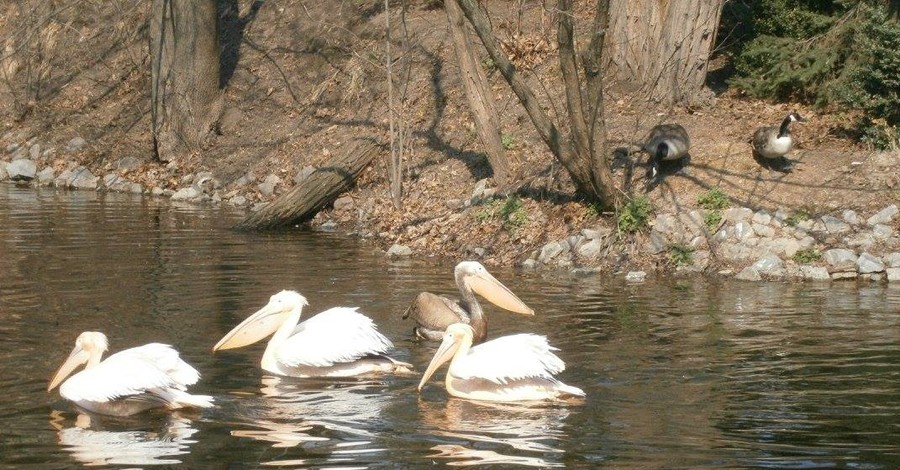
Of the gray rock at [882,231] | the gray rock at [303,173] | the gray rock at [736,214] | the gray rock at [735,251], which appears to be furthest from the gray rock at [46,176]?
the gray rock at [882,231]

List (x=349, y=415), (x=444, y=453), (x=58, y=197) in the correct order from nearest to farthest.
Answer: (x=444, y=453) < (x=349, y=415) < (x=58, y=197)

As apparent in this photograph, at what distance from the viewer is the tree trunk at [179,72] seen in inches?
878

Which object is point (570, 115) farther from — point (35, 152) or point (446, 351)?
point (35, 152)

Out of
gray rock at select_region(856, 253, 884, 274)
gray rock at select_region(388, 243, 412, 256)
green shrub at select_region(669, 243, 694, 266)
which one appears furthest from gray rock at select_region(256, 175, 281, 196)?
gray rock at select_region(856, 253, 884, 274)

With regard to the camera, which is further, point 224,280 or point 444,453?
point 224,280

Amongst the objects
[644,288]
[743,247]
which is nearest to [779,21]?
[743,247]

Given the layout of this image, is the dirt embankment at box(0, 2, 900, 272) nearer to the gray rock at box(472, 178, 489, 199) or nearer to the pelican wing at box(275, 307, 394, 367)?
the gray rock at box(472, 178, 489, 199)

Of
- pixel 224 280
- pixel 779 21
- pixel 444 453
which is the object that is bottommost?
pixel 444 453

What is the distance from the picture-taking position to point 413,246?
16.1 metres

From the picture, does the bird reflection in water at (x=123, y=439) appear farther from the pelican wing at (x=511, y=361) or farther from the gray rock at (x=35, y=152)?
the gray rock at (x=35, y=152)

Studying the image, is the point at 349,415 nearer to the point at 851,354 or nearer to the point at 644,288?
the point at 851,354

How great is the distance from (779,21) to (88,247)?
10170 mm

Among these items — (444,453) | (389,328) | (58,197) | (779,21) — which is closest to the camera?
(444,453)

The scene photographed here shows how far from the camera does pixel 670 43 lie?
17.8m
